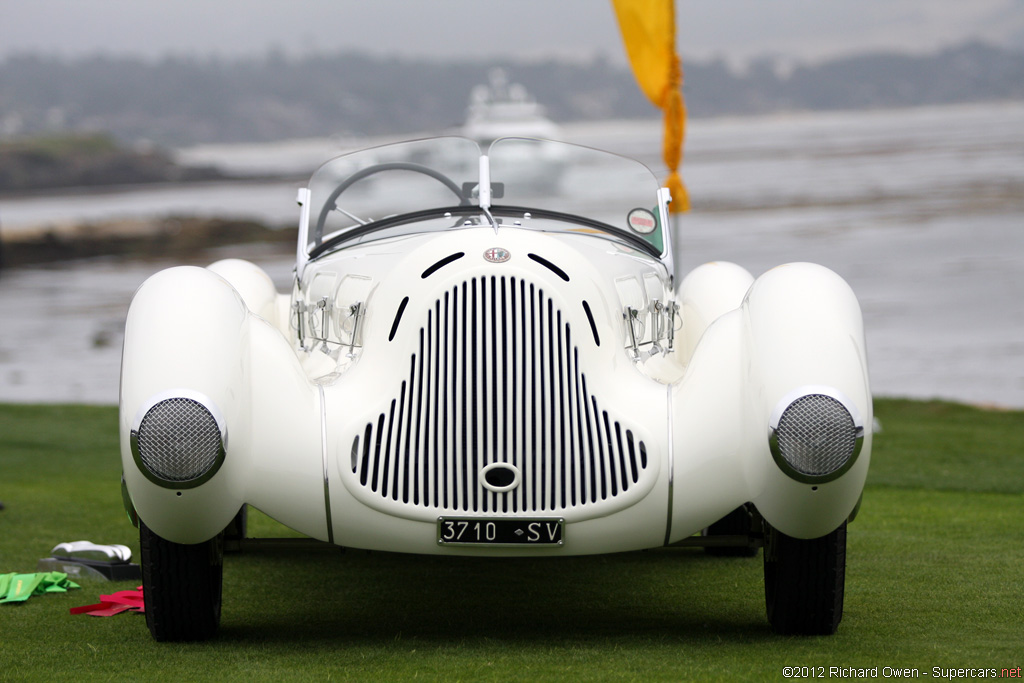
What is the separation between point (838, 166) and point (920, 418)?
55.0m

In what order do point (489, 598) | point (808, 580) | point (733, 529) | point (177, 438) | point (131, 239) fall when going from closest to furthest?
1. point (177, 438)
2. point (808, 580)
3. point (489, 598)
4. point (733, 529)
5. point (131, 239)

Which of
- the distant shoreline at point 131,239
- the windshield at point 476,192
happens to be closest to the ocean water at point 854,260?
the distant shoreline at point 131,239

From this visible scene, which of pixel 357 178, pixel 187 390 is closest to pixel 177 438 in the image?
pixel 187 390

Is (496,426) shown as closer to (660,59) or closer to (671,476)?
(671,476)

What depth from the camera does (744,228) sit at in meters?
34.2

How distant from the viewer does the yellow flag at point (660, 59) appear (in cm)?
870

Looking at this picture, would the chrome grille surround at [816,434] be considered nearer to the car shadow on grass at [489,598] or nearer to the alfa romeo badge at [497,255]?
the car shadow on grass at [489,598]

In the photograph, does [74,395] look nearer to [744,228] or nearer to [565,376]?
[565,376]

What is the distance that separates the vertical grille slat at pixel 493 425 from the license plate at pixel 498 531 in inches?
1.5

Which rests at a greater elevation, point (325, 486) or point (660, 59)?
point (660, 59)

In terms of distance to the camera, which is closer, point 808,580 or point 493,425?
point 493,425

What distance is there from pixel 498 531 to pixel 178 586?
1.06 m

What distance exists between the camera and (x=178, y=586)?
3.70 meters

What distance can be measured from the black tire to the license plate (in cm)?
72
